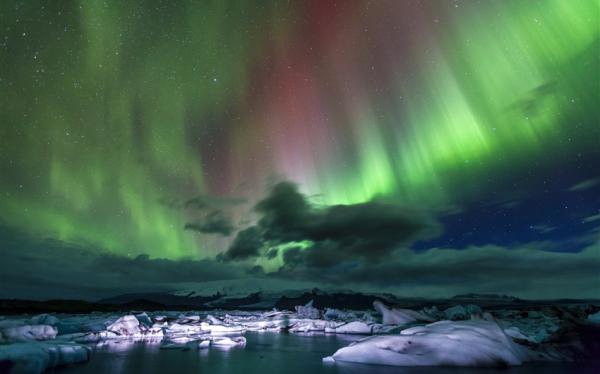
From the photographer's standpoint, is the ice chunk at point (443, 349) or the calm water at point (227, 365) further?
the ice chunk at point (443, 349)

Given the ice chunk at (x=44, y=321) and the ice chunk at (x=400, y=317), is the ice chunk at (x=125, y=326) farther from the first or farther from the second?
the ice chunk at (x=400, y=317)

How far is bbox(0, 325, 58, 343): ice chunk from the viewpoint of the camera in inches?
784

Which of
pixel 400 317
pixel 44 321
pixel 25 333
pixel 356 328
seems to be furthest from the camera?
pixel 400 317

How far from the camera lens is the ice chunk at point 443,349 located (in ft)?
56.7

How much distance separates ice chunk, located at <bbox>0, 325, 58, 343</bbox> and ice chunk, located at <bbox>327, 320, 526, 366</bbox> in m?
17.4

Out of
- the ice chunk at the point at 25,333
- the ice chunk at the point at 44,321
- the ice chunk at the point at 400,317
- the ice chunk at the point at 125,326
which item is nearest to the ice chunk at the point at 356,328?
the ice chunk at the point at 400,317

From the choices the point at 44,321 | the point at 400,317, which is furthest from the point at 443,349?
the point at 400,317

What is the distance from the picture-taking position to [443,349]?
56.6 ft

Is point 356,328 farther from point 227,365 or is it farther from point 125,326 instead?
point 227,365

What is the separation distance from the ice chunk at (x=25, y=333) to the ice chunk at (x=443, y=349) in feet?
57.2

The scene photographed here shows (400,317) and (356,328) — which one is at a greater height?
(400,317)

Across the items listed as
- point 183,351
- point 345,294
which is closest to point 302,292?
point 345,294

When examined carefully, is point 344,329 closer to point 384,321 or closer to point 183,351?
point 384,321

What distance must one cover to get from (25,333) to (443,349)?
71.5 ft
